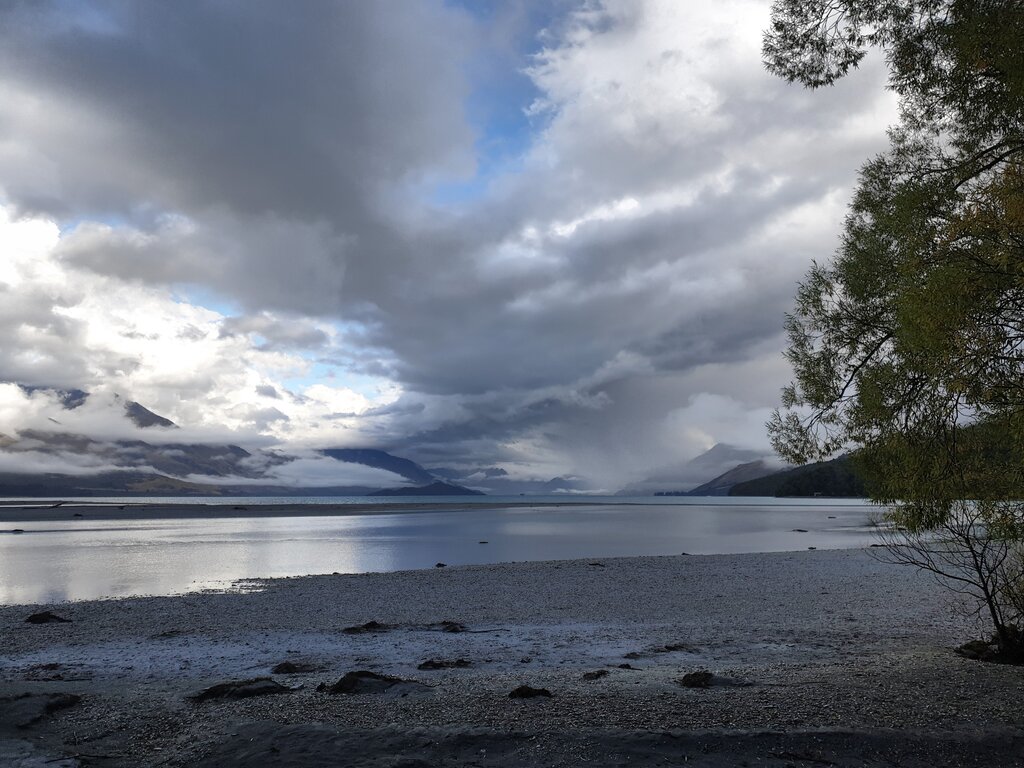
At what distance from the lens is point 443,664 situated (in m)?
11.6

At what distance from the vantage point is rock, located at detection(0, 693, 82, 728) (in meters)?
7.97

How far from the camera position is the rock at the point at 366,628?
591 inches

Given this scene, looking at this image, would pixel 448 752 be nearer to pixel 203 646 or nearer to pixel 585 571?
pixel 203 646

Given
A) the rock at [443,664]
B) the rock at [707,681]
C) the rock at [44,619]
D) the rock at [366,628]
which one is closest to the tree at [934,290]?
the rock at [707,681]

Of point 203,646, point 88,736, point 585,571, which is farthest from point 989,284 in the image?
point 585,571

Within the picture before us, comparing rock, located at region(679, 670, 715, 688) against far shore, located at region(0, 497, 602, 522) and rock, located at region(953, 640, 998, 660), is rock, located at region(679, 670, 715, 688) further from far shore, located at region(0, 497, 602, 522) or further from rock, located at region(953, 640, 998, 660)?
far shore, located at region(0, 497, 602, 522)

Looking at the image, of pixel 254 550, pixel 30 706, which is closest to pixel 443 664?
pixel 30 706

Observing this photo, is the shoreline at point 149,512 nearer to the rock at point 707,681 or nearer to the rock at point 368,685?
the rock at point 368,685

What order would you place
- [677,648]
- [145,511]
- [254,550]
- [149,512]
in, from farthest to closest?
1. [145,511]
2. [149,512]
3. [254,550]
4. [677,648]

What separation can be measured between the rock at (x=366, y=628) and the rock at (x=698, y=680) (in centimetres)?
807

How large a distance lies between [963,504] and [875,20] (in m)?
7.15

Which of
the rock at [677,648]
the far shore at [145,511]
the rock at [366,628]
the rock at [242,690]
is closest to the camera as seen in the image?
the rock at [242,690]

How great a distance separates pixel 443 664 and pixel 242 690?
3627 millimetres

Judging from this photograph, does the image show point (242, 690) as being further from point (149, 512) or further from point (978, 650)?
point (149, 512)
